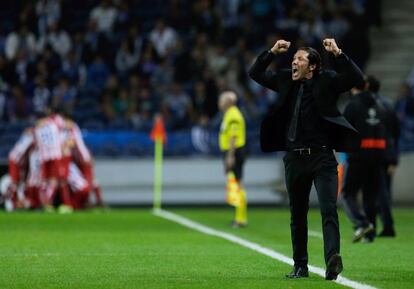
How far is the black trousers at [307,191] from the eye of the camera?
1147 cm

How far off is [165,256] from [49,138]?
1242cm

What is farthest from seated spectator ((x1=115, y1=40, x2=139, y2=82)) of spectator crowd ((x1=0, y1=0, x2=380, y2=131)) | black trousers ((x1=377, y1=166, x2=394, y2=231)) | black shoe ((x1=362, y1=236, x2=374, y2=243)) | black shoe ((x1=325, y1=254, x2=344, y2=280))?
black shoe ((x1=325, y1=254, x2=344, y2=280))

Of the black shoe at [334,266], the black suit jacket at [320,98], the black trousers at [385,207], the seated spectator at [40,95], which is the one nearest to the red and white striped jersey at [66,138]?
the seated spectator at [40,95]

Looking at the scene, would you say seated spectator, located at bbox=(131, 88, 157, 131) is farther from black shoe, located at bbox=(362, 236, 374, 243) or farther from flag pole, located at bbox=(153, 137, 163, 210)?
black shoe, located at bbox=(362, 236, 374, 243)

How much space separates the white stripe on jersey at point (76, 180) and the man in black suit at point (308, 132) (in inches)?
606

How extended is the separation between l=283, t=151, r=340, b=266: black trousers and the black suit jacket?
194 millimetres

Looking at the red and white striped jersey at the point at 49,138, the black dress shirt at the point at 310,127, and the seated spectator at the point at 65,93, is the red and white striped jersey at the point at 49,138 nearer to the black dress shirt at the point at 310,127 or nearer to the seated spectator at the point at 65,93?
the seated spectator at the point at 65,93

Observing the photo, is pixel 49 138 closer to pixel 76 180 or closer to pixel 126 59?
pixel 76 180

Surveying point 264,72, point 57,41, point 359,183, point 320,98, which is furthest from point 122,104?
point 320,98

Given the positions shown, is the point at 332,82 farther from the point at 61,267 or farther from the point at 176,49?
the point at 176,49

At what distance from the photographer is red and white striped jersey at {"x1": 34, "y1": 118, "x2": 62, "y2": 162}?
26125 millimetres

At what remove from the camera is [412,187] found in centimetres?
2905

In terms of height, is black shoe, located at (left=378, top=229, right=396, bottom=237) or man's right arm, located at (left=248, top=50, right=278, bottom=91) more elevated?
man's right arm, located at (left=248, top=50, right=278, bottom=91)

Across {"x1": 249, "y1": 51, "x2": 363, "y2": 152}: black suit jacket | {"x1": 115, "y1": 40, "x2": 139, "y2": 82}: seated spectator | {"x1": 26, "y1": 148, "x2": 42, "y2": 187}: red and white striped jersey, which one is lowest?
{"x1": 26, "y1": 148, "x2": 42, "y2": 187}: red and white striped jersey
